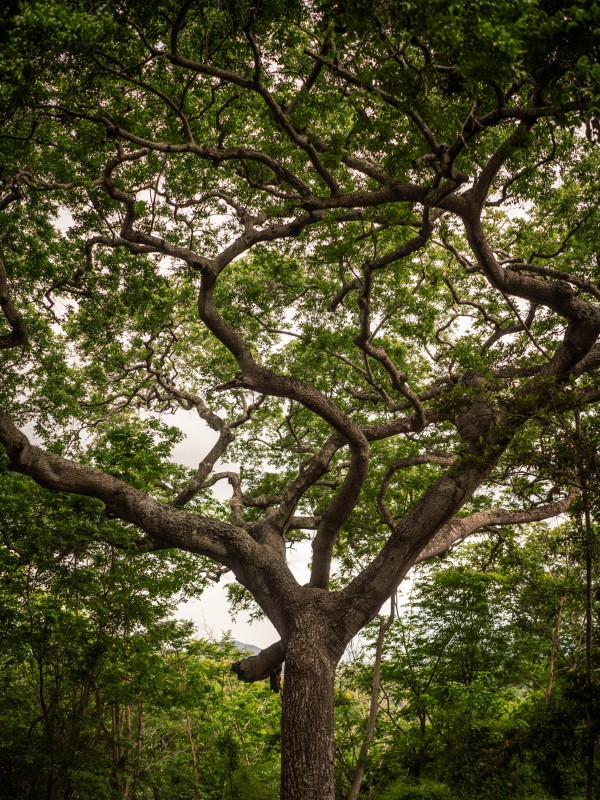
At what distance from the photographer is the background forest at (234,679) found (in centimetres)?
557

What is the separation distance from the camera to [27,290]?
26.4ft

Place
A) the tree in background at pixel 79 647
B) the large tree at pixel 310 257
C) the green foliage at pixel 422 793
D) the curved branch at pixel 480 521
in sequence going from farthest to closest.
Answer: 1. the curved branch at pixel 480 521
2. the green foliage at pixel 422 793
3. the tree in background at pixel 79 647
4. the large tree at pixel 310 257

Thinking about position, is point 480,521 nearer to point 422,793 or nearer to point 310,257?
point 422,793

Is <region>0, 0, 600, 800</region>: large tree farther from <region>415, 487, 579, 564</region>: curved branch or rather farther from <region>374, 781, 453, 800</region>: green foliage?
<region>374, 781, 453, 800</region>: green foliage

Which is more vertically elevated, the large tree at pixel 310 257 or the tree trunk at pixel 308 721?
the large tree at pixel 310 257

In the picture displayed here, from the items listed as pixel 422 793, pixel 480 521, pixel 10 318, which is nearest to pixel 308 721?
pixel 422 793

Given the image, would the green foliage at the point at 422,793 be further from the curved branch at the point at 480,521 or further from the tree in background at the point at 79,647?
the curved branch at the point at 480,521

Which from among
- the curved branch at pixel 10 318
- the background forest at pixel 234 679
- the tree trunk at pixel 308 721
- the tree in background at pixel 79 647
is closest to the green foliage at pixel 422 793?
the background forest at pixel 234 679

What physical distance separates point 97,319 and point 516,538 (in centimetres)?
904

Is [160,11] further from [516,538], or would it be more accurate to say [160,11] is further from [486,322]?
[516,538]

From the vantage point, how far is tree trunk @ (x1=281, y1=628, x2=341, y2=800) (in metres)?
4.89

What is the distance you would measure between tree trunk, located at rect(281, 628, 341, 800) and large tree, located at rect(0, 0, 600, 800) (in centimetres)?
2

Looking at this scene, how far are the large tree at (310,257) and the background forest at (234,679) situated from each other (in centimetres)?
82

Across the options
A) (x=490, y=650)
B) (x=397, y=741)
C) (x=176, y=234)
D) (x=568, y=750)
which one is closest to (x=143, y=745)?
(x=397, y=741)
